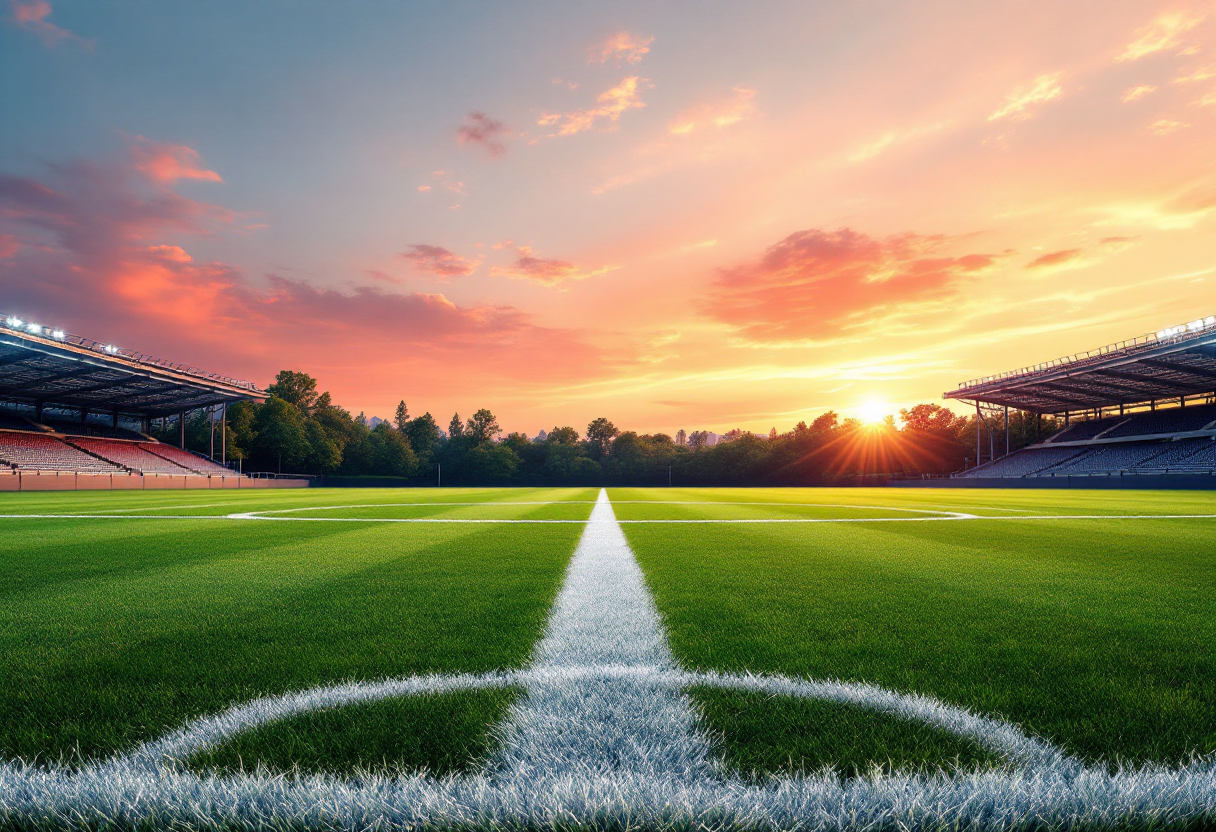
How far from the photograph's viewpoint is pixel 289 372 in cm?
6138

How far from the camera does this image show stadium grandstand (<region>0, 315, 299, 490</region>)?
24.8 metres

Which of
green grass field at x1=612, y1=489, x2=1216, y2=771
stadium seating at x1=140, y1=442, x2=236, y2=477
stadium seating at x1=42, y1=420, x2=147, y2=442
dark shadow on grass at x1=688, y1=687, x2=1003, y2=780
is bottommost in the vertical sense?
green grass field at x1=612, y1=489, x2=1216, y2=771

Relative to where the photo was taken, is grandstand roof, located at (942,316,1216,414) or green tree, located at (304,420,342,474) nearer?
grandstand roof, located at (942,316,1216,414)

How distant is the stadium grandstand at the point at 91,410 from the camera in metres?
24.8

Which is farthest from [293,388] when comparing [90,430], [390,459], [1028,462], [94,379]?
[1028,462]

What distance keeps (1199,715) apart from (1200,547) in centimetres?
550

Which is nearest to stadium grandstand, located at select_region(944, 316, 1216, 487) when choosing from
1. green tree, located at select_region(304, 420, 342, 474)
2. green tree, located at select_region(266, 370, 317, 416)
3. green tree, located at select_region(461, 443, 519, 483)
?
green tree, located at select_region(461, 443, 519, 483)

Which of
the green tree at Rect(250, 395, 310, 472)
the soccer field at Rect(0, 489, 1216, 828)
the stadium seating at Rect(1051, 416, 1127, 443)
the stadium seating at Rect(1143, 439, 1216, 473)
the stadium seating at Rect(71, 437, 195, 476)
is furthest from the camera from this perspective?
the green tree at Rect(250, 395, 310, 472)

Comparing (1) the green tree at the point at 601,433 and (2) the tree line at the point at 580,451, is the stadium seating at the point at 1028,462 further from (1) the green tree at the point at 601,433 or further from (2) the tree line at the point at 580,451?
(1) the green tree at the point at 601,433

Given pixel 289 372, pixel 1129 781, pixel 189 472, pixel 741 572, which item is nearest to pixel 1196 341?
pixel 741 572

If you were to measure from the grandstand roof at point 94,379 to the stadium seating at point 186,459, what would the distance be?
2.69 metres

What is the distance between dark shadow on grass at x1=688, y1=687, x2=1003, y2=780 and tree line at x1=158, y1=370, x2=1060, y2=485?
163 feet

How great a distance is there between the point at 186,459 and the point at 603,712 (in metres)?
44.4

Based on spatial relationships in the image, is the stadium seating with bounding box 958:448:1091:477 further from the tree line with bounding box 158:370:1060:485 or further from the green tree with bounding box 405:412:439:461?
the green tree with bounding box 405:412:439:461
